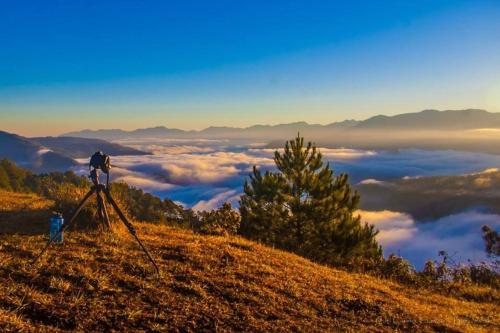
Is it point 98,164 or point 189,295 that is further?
point 98,164

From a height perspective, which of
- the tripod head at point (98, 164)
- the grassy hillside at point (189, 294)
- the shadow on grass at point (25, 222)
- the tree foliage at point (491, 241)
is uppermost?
the tripod head at point (98, 164)

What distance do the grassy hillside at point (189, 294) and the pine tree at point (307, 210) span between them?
16831mm

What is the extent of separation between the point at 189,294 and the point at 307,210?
71.0 ft

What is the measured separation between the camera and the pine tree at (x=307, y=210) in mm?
27766

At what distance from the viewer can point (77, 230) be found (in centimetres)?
1027

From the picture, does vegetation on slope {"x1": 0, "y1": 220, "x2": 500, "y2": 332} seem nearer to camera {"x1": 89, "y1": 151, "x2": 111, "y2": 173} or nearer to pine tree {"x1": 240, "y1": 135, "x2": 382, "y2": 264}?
camera {"x1": 89, "y1": 151, "x2": 111, "y2": 173}

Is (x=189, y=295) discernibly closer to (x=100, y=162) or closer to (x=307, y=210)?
(x=100, y=162)

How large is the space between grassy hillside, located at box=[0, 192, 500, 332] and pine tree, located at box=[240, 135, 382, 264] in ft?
55.2

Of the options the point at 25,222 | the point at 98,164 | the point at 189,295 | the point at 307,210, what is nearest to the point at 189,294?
the point at 189,295

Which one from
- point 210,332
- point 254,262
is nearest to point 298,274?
point 254,262

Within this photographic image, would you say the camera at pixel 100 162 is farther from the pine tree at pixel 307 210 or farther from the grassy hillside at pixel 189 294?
the pine tree at pixel 307 210

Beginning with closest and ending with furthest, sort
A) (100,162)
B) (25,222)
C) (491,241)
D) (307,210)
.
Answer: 1. (100,162)
2. (25,222)
3. (491,241)
4. (307,210)

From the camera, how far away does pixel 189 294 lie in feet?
23.5

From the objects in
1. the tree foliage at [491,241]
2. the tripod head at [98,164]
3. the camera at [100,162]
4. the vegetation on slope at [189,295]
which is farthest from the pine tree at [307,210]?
the camera at [100,162]
